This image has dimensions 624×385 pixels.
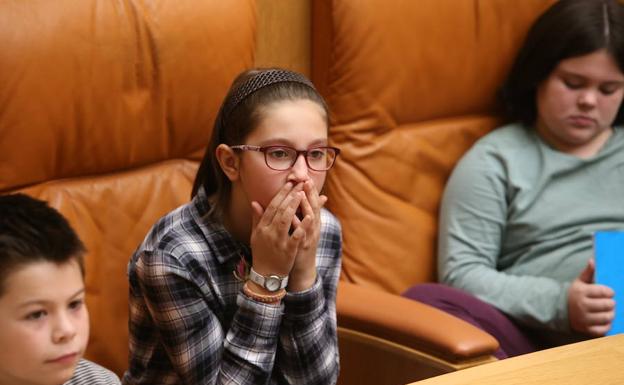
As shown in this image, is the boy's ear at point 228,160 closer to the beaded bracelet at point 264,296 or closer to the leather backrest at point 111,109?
the beaded bracelet at point 264,296

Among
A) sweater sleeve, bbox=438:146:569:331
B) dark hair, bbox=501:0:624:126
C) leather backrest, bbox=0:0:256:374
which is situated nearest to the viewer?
leather backrest, bbox=0:0:256:374

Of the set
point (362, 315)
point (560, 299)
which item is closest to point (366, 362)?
point (362, 315)

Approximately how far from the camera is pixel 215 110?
1.88 meters

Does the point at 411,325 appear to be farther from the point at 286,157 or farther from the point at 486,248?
the point at 286,157

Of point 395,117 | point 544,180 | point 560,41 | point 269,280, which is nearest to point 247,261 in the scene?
point 269,280

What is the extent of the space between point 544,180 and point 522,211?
87mm

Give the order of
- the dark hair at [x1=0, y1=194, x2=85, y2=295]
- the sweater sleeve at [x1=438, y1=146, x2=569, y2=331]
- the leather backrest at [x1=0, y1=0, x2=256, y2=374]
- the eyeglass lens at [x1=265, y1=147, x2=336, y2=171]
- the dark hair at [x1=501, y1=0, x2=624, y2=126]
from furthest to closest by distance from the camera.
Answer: the dark hair at [x1=501, y1=0, x2=624, y2=126]
the sweater sleeve at [x1=438, y1=146, x2=569, y2=331]
the leather backrest at [x1=0, y1=0, x2=256, y2=374]
the eyeglass lens at [x1=265, y1=147, x2=336, y2=171]
the dark hair at [x1=0, y1=194, x2=85, y2=295]

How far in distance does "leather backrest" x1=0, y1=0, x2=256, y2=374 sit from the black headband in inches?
11.4

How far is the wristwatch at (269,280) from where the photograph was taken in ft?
4.88

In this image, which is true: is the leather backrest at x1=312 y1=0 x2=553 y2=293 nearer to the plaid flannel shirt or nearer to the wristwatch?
the plaid flannel shirt

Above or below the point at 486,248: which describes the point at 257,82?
above

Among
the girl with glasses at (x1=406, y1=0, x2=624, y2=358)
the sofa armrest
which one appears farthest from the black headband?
the girl with glasses at (x1=406, y1=0, x2=624, y2=358)

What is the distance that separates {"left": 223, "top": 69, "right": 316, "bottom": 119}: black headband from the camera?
5.00 feet

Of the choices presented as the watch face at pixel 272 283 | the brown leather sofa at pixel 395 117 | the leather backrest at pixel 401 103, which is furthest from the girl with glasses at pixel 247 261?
the leather backrest at pixel 401 103
